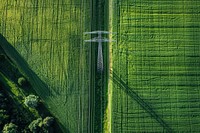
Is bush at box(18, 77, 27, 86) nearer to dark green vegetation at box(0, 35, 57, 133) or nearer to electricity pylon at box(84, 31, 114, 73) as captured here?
dark green vegetation at box(0, 35, 57, 133)

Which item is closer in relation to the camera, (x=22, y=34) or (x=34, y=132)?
(x=34, y=132)

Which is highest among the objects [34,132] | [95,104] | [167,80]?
[167,80]

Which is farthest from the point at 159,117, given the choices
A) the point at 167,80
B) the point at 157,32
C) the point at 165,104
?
the point at 157,32

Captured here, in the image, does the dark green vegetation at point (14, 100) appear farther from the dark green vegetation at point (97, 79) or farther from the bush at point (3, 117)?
the dark green vegetation at point (97, 79)

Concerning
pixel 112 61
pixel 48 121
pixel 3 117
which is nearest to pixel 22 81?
pixel 3 117

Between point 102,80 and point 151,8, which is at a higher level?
point 151,8

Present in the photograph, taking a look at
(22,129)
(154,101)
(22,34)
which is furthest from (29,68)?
(154,101)

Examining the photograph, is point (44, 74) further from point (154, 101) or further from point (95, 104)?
point (154, 101)
